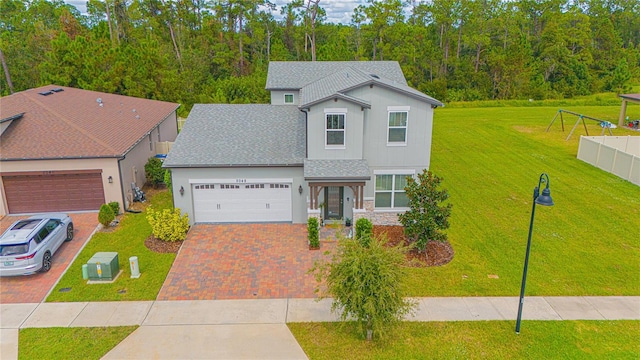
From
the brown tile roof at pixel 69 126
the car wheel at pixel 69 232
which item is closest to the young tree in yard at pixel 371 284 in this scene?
the car wheel at pixel 69 232

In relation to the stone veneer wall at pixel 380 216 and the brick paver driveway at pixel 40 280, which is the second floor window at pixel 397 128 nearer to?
the stone veneer wall at pixel 380 216

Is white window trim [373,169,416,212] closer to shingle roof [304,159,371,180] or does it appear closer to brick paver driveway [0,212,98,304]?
shingle roof [304,159,371,180]

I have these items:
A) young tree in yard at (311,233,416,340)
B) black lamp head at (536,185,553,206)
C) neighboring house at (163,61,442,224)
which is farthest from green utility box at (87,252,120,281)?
black lamp head at (536,185,553,206)

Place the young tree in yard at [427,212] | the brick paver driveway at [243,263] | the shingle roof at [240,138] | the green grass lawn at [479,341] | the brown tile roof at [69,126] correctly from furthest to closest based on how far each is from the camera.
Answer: the brown tile roof at [69,126]
the shingle roof at [240,138]
the young tree in yard at [427,212]
the brick paver driveway at [243,263]
the green grass lawn at [479,341]

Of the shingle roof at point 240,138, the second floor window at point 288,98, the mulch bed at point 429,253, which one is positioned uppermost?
the second floor window at point 288,98

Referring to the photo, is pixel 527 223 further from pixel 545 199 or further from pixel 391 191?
pixel 545 199

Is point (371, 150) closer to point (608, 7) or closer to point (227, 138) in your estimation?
point (227, 138)
